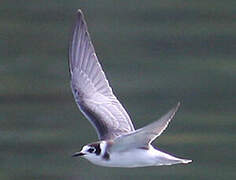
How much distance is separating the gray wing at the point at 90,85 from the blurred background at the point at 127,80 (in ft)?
5.29

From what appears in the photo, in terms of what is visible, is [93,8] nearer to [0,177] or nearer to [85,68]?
[0,177]

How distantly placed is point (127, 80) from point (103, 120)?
4094 mm

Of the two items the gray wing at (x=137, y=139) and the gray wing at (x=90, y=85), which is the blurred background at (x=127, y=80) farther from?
the gray wing at (x=137, y=139)

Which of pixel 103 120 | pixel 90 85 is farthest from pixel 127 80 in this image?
pixel 103 120

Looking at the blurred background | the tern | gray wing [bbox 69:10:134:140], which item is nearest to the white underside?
the tern

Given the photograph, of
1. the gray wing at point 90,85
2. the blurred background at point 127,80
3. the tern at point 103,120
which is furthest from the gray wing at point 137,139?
the blurred background at point 127,80

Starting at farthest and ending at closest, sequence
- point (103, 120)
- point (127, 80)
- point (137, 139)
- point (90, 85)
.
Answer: point (127, 80) → point (90, 85) → point (103, 120) → point (137, 139)

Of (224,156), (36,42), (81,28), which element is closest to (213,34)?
(36,42)

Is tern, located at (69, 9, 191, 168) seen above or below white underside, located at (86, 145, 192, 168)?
above

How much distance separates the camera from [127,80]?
1220 centimetres

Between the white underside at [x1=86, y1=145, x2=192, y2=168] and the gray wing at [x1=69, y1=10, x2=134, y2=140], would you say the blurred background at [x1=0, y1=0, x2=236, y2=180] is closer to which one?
the gray wing at [x1=69, y1=10, x2=134, y2=140]

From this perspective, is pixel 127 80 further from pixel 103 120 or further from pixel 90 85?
pixel 103 120

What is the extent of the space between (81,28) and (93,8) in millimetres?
6534

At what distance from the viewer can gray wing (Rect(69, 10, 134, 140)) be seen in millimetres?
8195
